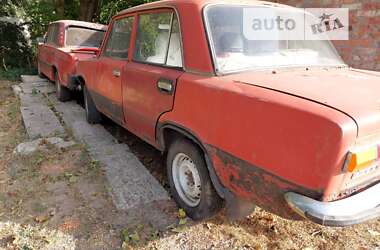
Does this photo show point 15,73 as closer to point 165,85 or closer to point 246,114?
point 165,85

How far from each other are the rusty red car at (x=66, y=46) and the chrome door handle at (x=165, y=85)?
3.63 metres

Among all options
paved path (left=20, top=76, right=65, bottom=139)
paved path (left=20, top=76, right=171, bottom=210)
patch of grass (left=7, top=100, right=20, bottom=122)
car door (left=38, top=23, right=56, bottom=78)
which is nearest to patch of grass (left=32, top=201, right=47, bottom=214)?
paved path (left=20, top=76, right=171, bottom=210)

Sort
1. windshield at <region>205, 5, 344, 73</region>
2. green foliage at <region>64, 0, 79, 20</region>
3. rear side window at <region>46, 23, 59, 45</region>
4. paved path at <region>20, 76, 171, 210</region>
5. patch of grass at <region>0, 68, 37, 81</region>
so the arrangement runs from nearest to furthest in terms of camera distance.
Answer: windshield at <region>205, 5, 344, 73</region>, paved path at <region>20, 76, 171, 210</region>, rear side window at <region>46, 23, 59, 45</region>, patch of grass at <region>0, 68, 37, 81</region>, green foliage at <region>64, 0, 79, 20</region>

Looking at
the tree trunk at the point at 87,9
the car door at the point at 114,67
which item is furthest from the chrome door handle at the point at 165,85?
the tree trunk at the point at 87,9

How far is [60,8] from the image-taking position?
12.5m

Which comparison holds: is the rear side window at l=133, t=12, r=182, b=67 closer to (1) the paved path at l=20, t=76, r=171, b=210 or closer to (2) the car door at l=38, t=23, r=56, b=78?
(1) the paved path at l=20, t=76, r=171, b=210

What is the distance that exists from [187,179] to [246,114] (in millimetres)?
1086

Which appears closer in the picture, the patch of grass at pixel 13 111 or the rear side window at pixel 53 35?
the patch of grass at pixel 13 111

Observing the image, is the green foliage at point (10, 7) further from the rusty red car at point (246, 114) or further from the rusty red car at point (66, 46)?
the rusty red car at point (246, 114)

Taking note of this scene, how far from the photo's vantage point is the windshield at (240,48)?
8.01 feet

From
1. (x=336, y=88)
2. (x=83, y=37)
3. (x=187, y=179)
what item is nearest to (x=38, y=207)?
(x=187, y=179)

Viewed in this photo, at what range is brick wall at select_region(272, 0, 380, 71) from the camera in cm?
471

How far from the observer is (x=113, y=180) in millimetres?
3312

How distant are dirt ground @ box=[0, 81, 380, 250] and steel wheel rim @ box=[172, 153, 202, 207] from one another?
0.17 metres
